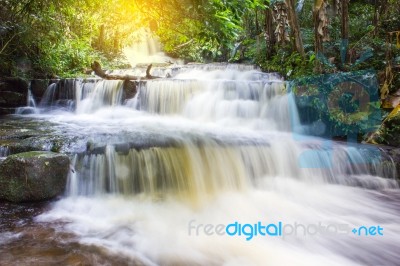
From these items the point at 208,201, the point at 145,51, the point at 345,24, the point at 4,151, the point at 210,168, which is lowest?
the point at 208,201

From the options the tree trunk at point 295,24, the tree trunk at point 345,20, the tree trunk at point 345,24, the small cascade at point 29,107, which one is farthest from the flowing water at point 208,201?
the tree trunk at point 295,24

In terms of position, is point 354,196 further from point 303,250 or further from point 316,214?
point 303,250

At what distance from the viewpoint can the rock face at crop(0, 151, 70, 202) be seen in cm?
406

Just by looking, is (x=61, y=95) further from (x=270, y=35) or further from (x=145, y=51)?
(x=145, y=51)

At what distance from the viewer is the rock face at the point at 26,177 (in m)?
4.06

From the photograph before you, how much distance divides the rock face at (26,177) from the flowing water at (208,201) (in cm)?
25

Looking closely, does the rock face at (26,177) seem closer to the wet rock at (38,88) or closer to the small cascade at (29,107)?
the small cascade at (29,107)

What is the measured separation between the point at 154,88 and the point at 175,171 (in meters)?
4.67

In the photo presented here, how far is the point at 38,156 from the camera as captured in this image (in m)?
4.19

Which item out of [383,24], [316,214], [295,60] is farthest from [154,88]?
[383,24]

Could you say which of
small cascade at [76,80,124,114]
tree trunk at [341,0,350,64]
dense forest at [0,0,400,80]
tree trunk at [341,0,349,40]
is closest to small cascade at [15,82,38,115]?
dense forest at [0,0,400,80]

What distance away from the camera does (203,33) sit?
4070 millimetres

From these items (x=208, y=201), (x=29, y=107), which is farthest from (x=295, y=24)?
(x=29, y=107)

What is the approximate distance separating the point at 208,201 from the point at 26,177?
8.62 feet
